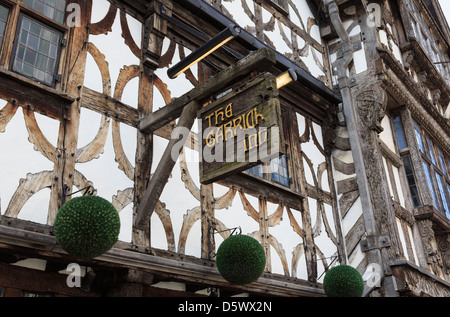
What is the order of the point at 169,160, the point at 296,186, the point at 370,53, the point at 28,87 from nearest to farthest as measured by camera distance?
1. the point at 28,87
2. the point at 169,160
3. the point at 296,186
4. the point at 370,53

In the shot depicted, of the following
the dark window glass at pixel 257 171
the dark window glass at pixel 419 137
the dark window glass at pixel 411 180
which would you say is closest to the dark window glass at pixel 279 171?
the dark window glass at pixel 257 171

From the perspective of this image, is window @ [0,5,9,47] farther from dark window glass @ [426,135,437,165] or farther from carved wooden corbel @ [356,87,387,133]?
dark window glass @ [426,135,437,165]

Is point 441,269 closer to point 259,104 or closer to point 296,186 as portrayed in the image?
point 296,186

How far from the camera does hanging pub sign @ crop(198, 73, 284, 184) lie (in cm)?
373

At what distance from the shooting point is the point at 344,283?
5.72m

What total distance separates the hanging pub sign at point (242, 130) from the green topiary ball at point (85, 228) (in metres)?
1.09

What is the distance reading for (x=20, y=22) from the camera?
4.47m

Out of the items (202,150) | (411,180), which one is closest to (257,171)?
(202,150)

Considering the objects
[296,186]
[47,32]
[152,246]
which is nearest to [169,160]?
[152,246]

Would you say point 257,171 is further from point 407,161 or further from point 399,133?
point 399,133

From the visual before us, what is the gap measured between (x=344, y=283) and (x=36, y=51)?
4.48m

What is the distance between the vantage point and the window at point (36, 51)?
436cm

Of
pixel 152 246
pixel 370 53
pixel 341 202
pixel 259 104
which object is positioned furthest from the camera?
pixel 370 53

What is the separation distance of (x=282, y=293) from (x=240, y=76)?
327 centimetres
